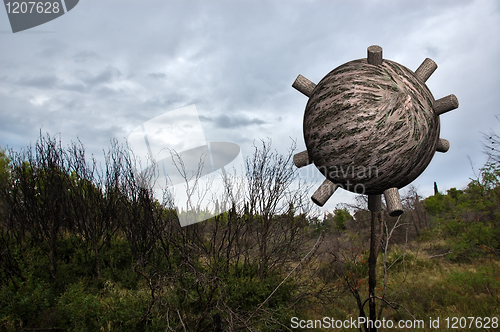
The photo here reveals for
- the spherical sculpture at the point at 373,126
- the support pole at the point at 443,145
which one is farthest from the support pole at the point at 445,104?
the support pole at the point at 443,145

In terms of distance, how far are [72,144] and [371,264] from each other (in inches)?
402

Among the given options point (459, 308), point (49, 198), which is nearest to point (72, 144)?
point (49, 198)

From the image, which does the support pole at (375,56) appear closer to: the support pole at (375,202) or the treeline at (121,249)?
the support pole at (375,202)

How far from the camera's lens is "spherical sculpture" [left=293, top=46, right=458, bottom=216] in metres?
1.58

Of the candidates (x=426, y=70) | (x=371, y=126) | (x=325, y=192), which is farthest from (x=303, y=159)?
(x=426, y=70)

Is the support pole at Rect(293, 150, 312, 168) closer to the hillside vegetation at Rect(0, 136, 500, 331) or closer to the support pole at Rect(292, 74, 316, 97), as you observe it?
the support pole at Rect(292, 74, 316, 97)

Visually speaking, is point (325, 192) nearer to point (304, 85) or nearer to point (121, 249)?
point (304, 85)

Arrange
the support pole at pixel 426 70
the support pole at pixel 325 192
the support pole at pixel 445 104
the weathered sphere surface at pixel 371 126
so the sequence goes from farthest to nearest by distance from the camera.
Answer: the support pole at pixel 426 70 < the support pole at pixel 325 192 < the support pole at pixel 445 104 < the weathered sphere surface at pixel 371 126

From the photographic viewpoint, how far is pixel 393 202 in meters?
1.76

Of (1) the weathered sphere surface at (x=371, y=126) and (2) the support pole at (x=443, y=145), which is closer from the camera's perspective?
(1) the weathered sphere surface at (x=371, y=126)

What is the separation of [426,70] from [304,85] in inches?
29.3

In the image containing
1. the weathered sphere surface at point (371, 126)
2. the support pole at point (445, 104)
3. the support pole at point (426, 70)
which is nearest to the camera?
the weathered sphere surface at point (371, 126)

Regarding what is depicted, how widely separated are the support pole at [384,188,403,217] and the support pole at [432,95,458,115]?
488mm

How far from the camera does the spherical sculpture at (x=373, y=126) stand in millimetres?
1575
